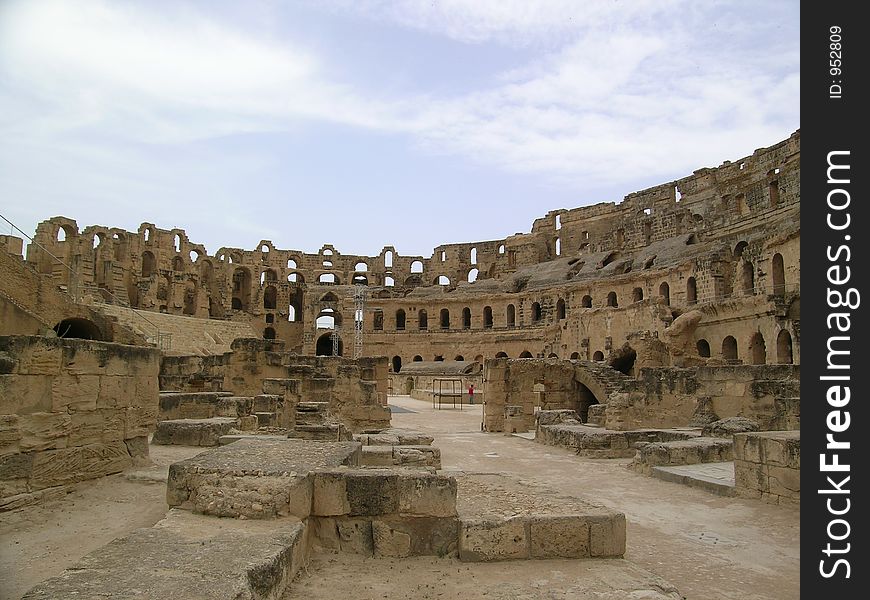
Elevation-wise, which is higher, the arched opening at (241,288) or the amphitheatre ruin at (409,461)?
the arched opening at (241,288)

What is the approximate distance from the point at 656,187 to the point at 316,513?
4614cm

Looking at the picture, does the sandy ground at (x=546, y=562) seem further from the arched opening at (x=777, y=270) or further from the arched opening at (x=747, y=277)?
the arched opening at (x=747, y=277)

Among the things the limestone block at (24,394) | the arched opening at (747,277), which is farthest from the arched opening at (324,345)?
the limestone block at (24,394)

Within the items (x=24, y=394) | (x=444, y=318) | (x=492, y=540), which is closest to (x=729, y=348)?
(x=492, y=540)

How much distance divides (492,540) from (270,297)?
4916cm

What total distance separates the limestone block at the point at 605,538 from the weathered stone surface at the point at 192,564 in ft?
7.51

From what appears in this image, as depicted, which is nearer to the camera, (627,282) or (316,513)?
(316,513)

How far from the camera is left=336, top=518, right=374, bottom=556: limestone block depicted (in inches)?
187

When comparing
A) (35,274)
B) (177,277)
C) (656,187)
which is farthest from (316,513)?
(656,187)

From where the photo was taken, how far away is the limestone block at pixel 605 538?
488cm

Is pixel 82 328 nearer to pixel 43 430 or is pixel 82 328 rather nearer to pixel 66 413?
pixel 66 413

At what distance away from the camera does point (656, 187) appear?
46.1 m
